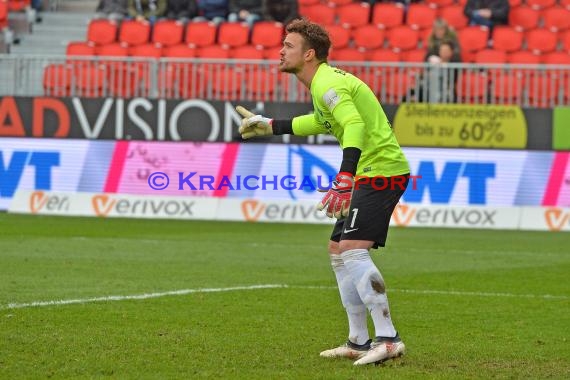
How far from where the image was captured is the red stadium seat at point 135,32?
27.2 meters

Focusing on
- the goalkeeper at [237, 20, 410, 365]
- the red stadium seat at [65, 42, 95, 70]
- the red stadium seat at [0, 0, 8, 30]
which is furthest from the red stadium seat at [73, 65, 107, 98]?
the goalkeeper at [237, 20, 410, 365]

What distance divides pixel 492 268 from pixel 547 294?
2615mm

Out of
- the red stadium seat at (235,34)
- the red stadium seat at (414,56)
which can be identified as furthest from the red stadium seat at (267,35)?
the red stadium seat at (414,56)

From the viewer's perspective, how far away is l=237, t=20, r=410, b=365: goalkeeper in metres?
8.43

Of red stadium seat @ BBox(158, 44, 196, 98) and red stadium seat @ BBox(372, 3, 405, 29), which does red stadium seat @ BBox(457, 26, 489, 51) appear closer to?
red stadium seat @ BBox(372, 3, 405, 29)

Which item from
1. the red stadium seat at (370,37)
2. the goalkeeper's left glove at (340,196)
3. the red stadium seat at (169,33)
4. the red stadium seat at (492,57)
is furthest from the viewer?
the red stadium seat at (169,33)

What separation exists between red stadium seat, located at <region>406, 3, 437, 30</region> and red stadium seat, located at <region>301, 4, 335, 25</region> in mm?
1661

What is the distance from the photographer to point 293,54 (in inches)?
347

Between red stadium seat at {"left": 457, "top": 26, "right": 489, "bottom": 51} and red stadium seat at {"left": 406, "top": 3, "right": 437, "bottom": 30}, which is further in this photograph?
red stadium seat at {"left": 406, "top": 3, "right": 437, "bottom": 30}

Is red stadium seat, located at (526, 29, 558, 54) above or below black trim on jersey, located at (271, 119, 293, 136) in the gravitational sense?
below

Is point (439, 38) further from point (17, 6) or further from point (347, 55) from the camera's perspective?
point (17, 6)

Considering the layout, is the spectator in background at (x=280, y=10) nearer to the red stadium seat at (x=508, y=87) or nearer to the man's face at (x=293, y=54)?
the red stadium seat at (x=508, y=87)

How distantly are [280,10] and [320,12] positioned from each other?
104 centimetres

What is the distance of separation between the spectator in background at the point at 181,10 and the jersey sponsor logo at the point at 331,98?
19669 millimetres
